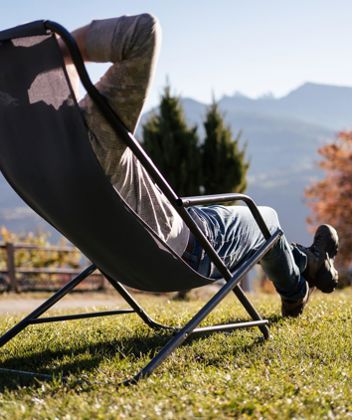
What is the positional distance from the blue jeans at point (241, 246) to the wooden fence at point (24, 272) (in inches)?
377

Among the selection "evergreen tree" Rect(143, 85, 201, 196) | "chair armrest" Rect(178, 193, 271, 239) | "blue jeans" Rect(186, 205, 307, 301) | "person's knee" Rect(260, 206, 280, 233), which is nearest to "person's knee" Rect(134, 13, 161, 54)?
"chair armrest" Rect(178, 193, 271, 239)

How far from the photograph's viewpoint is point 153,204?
302 centimetres

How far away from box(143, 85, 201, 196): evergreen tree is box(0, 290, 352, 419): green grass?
33.0 ft

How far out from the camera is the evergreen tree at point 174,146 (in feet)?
47.7

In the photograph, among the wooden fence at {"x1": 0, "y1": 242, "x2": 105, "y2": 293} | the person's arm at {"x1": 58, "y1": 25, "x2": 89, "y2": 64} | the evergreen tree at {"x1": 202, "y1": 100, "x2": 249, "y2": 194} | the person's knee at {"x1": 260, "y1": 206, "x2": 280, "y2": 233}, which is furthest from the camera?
the evergreen tree at {"x1": 202, "y1": 100, "x2": 249, "y2": 194}

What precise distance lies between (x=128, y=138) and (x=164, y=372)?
1.00 meters

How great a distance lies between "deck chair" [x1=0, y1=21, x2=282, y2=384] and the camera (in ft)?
8.57

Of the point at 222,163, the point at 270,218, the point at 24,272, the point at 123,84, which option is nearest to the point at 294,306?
the point at 270,218

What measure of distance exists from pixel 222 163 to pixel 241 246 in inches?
456

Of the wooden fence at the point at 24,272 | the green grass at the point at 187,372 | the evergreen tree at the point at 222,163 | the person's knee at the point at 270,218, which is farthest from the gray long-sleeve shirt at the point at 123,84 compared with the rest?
the evergreen tree at the point at 222,163

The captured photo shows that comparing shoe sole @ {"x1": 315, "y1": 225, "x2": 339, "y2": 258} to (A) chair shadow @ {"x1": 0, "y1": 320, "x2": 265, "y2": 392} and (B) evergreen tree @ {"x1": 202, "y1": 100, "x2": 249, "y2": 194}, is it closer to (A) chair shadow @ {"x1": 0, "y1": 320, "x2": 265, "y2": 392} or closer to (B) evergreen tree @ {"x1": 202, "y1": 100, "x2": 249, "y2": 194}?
(A) chair shadow @ {"x1": 0, "y1": 320, "x2": 265, "y2": 392}

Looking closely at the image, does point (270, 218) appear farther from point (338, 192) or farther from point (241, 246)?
point (338, 192)

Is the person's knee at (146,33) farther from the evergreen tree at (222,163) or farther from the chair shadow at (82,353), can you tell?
the evergreen tree at (222,163)

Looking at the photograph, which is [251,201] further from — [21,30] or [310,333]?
[21,30]
